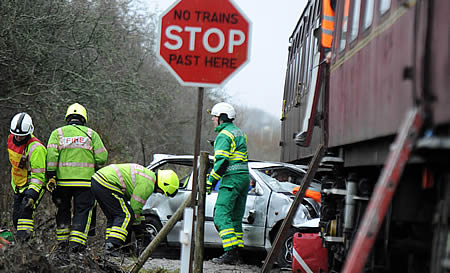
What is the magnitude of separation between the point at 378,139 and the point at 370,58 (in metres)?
0.59

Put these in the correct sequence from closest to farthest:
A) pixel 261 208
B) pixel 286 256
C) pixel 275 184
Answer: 1. pixel 286 256
2. pixel 261 208
3. pixel 275 184

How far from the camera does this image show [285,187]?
10.0 metres

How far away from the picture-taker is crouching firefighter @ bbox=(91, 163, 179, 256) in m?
8.38

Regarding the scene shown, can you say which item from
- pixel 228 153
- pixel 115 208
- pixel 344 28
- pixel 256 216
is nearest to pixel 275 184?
pixel 256 216

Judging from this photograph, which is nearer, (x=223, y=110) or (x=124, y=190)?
(x=124, y=190)

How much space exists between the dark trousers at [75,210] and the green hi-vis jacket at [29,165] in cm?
30

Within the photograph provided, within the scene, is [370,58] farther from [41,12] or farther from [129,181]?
[41,12]

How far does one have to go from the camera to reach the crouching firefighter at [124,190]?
8.38 m

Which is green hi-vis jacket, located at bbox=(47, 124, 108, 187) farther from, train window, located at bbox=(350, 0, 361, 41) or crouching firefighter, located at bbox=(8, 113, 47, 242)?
train window, located at bbox=(350, 0, 361, 41)

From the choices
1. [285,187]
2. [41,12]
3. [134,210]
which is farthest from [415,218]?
[41,12]

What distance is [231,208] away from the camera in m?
9.12

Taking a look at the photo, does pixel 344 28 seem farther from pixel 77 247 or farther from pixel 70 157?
pixel 77 247

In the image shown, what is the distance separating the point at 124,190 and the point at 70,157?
89cm

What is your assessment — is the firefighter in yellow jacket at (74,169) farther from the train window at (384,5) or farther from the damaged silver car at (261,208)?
the train window at (384,5)
